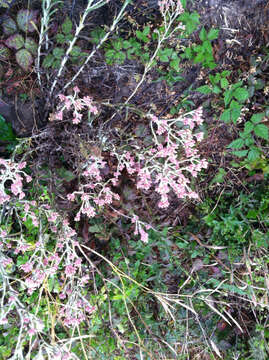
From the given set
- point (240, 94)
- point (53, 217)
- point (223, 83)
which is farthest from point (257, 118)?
point (53, 217)

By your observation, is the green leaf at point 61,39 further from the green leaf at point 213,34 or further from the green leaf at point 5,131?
the green leaf at point 213,34

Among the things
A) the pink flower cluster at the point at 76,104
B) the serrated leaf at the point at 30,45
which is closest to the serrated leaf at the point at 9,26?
the serrated leaf at the point at 30,45

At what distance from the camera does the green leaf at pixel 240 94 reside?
178cm

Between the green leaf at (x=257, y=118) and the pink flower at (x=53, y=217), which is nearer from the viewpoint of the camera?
the pink flower at (x=53, y=217)

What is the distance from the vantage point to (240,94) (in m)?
1.79

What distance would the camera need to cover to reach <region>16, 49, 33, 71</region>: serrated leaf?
165 cm

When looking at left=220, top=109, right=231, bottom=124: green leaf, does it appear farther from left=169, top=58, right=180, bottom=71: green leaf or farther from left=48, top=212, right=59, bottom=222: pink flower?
left=48, top=212, right=59, bottom=222: pink flower

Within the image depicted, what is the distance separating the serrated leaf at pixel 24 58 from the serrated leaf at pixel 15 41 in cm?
3

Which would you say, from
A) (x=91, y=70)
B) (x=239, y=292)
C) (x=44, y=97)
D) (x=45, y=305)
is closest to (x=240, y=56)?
(x=91, y=70)

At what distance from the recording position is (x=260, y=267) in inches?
77.5

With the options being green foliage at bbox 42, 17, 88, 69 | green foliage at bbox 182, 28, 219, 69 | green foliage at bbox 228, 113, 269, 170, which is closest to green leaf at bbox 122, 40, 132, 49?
green foliage at bbox 42, 17, 88, 69

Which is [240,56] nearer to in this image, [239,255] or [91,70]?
[91,70]

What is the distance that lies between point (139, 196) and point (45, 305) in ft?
2.63

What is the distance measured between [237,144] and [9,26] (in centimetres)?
143
